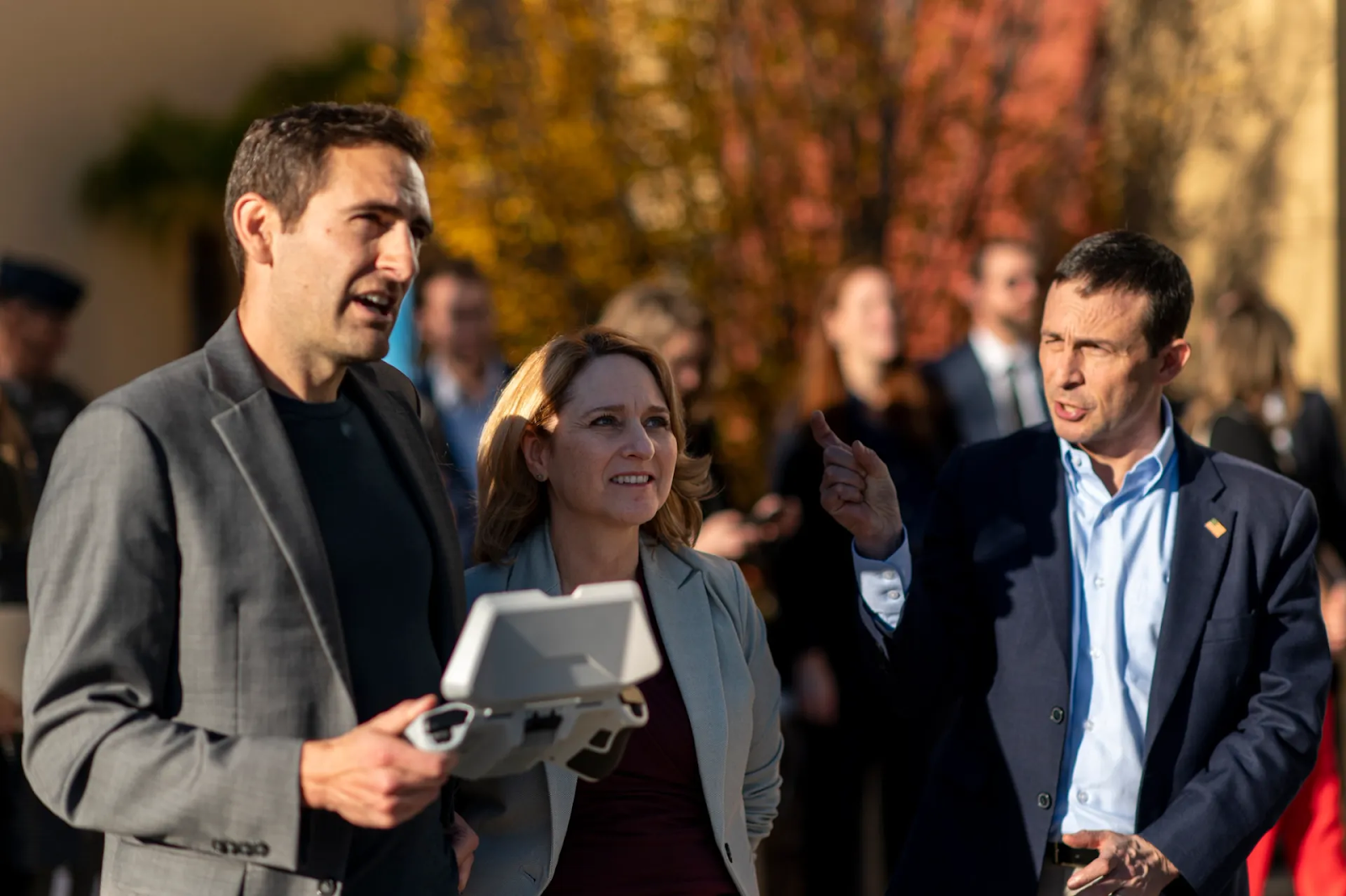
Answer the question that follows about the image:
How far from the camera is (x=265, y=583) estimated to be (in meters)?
2.28

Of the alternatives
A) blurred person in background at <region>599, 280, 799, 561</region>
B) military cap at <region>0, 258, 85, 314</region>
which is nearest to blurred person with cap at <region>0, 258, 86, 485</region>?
military cap at <region>0, 258, 85, 314</region>

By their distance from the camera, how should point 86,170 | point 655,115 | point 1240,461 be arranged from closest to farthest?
1. point 1240,461
2. point 655,115
3. point 86,170

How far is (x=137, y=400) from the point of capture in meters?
2.28

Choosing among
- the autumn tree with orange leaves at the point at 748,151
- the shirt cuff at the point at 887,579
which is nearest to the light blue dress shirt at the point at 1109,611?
the shirt cuff at the point at 887,579

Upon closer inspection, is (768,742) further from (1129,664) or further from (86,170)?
(86,170)

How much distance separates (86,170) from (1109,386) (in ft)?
28.2

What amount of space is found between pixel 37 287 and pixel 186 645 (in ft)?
12.5

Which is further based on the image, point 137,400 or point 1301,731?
point 1301,731

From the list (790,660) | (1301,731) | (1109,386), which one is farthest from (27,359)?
(1301,731)

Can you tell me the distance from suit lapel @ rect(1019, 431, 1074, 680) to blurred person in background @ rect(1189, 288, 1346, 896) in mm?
1949

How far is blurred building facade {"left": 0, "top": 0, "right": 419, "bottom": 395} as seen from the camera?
981 centimetres

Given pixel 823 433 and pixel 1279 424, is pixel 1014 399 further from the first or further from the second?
pixel 823 433

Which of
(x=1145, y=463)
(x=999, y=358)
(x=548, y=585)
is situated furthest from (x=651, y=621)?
(x=999, y=358)

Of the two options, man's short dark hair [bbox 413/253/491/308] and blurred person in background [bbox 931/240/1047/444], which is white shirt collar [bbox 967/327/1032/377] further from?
man's short dark hair [bbox 413/253/491/308]
